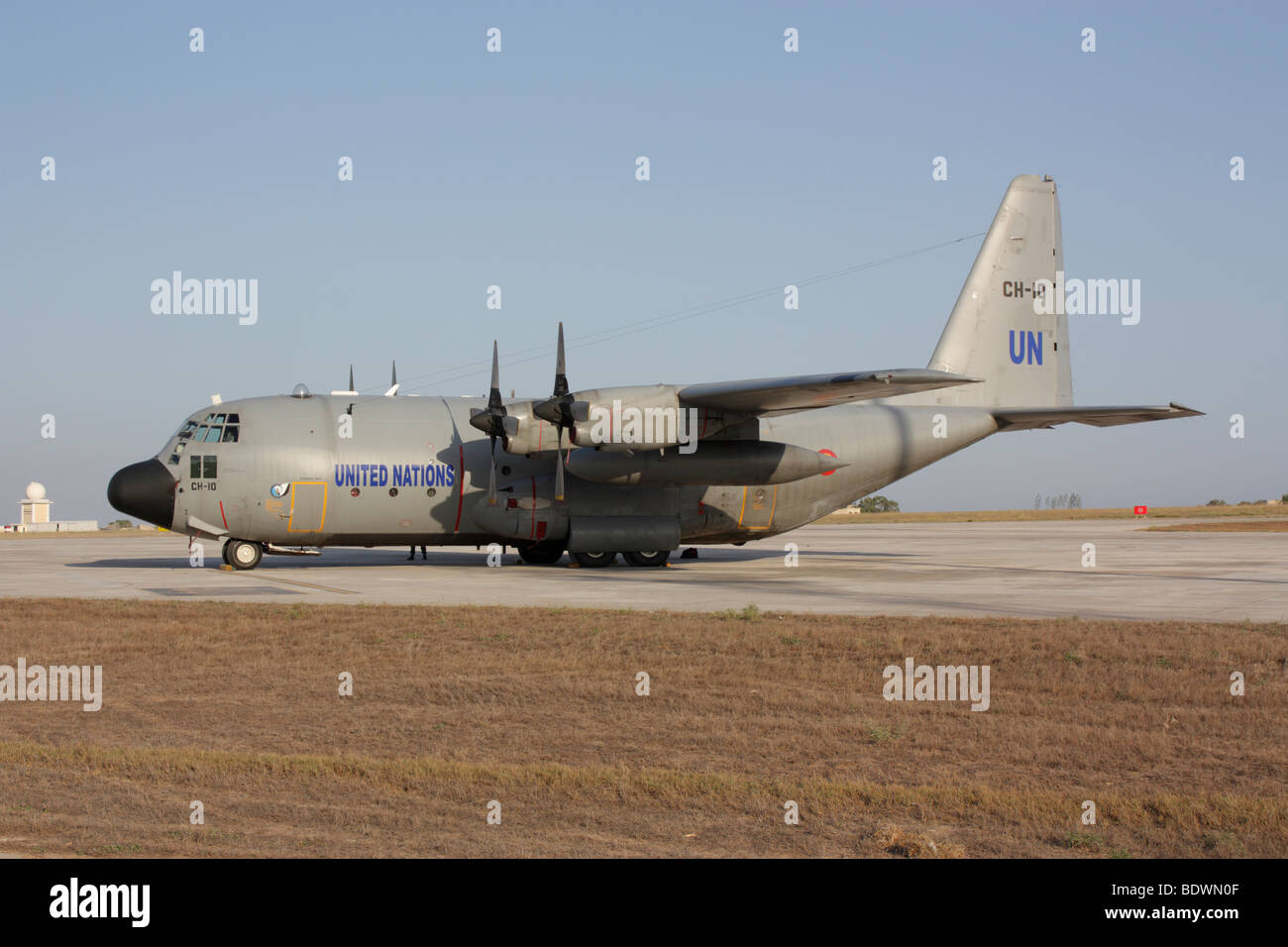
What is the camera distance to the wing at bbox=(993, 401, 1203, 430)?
25.5m

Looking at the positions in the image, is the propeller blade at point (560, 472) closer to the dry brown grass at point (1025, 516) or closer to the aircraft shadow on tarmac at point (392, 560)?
the aircraft shadow on tarmac at point (392, 560)

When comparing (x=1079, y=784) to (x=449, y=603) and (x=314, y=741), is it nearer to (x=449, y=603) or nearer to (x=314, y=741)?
(x=314, y=741)

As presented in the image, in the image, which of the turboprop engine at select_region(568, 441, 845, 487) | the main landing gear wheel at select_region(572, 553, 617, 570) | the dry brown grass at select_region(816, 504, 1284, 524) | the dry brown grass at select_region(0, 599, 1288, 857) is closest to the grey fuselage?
the turboprop engine at select_region(568, 441, 845, 487)

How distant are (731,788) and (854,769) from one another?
1201mm

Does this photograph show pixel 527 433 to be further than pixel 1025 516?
No

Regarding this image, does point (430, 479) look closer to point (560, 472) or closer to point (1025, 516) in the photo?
point (560, 472)

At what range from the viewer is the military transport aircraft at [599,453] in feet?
82.3

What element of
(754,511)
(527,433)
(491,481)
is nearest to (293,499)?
(491,481)

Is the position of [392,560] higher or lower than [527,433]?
lower

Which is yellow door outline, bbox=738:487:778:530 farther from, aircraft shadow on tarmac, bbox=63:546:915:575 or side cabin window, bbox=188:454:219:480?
side cabin window, bbox=188:454:219:480

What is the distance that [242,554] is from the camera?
26734 mm

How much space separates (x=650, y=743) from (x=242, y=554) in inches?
Result: 794

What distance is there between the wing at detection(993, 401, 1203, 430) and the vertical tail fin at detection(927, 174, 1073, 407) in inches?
42.5

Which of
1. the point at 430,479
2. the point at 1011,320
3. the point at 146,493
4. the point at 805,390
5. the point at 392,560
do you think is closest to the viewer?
the point at 805,390
